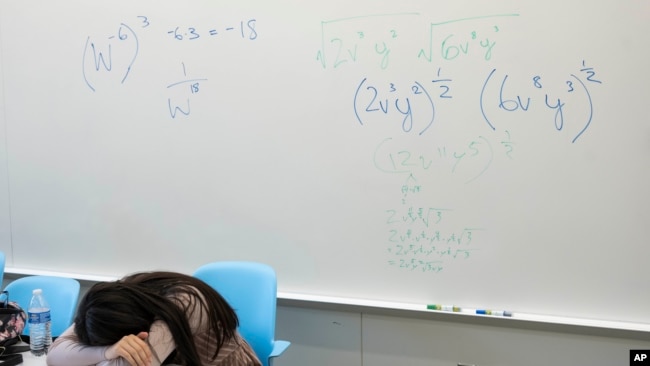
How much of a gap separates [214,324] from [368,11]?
4.14ft

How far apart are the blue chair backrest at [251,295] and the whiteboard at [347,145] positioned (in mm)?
237

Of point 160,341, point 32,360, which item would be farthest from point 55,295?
point 160,341

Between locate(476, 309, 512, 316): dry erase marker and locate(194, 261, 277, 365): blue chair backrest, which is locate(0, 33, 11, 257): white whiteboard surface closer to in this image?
locate(194, 261, 277, 365): blue chair backrest

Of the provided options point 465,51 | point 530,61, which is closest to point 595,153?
point 530,61

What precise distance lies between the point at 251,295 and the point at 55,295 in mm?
789

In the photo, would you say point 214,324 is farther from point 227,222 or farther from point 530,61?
point 530,61

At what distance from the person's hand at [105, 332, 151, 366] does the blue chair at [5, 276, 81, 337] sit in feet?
2.34

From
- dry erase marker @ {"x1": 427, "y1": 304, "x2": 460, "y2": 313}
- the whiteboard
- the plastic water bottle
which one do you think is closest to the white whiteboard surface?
the whiteboard

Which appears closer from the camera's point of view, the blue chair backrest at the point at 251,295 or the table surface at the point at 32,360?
the table surface at the point at 32,360

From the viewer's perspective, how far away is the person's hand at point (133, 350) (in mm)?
1340

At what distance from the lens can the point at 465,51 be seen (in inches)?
72.8

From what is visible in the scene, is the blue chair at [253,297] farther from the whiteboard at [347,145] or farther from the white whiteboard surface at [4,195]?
the white whiteboard surface at [4,195]

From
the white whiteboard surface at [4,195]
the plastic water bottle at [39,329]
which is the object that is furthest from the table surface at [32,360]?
the white whiteboard surface at [4,195]

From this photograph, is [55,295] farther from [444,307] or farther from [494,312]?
[494,312]
